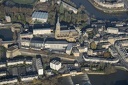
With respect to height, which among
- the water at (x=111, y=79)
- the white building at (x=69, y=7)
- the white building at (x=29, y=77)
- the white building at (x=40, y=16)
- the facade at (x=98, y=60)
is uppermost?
the white building at (x=69, y=7)

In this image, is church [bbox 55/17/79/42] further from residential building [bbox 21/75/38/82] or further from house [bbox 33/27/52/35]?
residential building [bbox 21/75/38/82]

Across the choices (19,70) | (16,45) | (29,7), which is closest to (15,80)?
(19,70)

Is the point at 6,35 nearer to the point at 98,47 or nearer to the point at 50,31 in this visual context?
the point at 50,31

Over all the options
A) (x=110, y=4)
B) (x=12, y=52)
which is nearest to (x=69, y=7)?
(x=110, y=4)

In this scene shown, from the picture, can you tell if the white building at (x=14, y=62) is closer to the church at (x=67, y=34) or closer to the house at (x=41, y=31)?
the house at (x=41, y=31)

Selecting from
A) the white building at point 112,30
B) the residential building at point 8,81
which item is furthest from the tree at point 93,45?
the residential building at point 8,81
